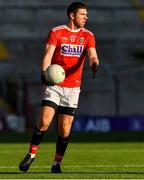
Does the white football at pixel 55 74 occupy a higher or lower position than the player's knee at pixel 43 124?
higher

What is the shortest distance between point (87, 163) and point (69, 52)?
8.64ft

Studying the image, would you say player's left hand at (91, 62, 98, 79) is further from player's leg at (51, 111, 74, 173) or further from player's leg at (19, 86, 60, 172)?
player's leg at (51, 111, 74, 173)

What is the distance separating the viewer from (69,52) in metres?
10.4

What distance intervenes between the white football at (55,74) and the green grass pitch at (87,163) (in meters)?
1.17

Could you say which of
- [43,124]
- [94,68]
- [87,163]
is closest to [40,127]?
[43,124]

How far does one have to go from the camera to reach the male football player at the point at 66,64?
1029 cm

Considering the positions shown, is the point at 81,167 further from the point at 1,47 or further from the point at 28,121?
the point at 1,47

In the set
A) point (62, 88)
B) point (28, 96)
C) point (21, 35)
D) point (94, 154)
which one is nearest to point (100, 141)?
point (94, 154)

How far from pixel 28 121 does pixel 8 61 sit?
16.1 feet

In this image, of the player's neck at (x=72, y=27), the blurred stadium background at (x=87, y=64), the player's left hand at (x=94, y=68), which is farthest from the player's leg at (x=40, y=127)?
the blurred stadium background at (x=87, y=64)

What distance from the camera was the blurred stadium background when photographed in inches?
1033

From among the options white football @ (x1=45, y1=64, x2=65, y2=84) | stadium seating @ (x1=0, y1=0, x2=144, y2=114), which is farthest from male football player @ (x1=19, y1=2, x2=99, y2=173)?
stadium seating @ (x1=0, y1=0, x2=144, y2=114)

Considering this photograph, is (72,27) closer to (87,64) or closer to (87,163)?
(87,163)

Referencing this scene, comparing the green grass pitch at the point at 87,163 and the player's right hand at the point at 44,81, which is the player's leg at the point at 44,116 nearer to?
the green grass pitch at the point at 87,163
